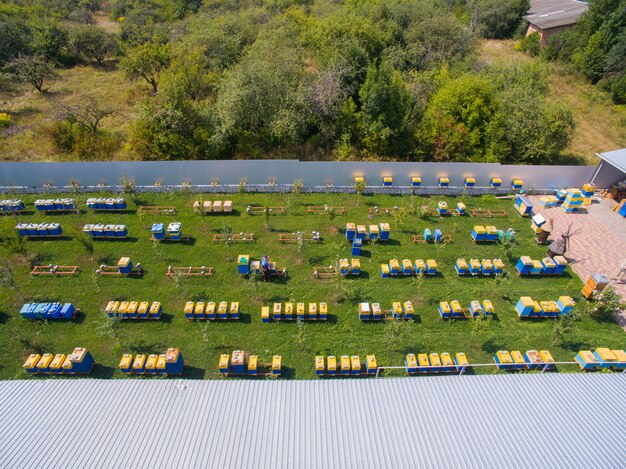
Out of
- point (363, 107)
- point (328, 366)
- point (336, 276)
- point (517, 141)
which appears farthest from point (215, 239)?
point (517, 141)

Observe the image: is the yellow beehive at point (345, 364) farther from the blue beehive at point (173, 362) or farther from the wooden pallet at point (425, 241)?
the wooden pallet at point (425, 241)

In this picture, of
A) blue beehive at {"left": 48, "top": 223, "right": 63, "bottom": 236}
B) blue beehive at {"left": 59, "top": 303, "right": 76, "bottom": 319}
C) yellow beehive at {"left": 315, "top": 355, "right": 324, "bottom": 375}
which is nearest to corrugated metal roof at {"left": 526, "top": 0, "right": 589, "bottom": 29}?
yellow beehive at {"left": 315, "top": 355, "right": 324, "bottom": 375}

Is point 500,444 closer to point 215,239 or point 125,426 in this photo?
point 125,426

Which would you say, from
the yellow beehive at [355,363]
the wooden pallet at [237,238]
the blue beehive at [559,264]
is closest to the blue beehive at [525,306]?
the blue beehive at [559,264]

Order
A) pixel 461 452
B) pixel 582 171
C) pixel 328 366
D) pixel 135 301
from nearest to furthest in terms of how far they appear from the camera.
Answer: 1. pixel 461 452
2. pixel 328 366
3. pixel 135 301
4. pixel 582 171

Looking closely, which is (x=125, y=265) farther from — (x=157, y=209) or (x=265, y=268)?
(x=265, y=268)

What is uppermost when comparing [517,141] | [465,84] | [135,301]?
[465,84]

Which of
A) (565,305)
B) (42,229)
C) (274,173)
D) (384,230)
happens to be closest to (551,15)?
(274,173)
